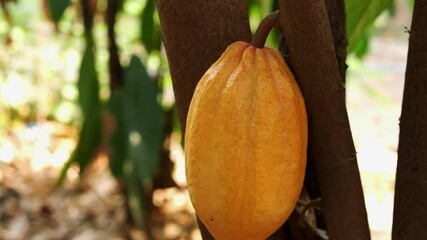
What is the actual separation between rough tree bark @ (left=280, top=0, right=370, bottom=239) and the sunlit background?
5.26 ft

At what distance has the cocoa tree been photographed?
1.77ft

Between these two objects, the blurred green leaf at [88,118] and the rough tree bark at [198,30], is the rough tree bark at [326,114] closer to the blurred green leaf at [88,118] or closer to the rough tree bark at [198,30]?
the rough tree bark at [198,30]

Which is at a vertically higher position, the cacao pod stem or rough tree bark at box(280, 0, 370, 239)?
the cacao pod stem

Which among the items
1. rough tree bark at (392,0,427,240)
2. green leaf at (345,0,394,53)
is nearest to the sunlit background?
green leaf at (345,0,394,53)

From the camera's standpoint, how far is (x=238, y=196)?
53cm

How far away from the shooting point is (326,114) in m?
0.55

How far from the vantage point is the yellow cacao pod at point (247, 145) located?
1.71ft

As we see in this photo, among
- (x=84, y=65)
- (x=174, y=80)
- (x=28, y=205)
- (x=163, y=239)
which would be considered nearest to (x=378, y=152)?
(x=163, y=239)

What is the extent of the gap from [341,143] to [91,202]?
2.37 metres

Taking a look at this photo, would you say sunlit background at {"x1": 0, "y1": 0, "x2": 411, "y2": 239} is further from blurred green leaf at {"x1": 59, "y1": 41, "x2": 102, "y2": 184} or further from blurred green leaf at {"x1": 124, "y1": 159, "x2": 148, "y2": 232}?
blurred green leaf at {"x1": 59, "y1": 41, "x2": 102, "y2": 184}

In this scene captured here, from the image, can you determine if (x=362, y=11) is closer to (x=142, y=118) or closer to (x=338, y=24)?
(x=338, y=24)

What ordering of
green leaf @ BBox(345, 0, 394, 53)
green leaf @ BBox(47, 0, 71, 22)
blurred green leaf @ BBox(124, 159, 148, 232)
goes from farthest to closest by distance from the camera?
blurred green leaf @ BBox(124, 159, 148, 232), green leaf @ BBox(47, 0, 71, 22), green leaf @ BBox(345, 0, 394, 53)

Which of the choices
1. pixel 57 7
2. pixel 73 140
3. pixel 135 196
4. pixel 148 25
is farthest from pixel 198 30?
pixel 73 140

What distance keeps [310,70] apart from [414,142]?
12 centimetres
